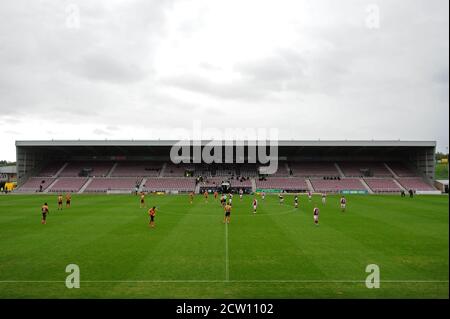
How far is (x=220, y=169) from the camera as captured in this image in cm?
7094

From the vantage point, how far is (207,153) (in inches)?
2709

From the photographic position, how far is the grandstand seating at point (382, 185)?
59281mm

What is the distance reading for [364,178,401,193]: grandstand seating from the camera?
59.3 metres

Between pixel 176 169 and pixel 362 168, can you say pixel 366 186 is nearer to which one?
pixel 362 168

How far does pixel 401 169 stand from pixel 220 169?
38.9m

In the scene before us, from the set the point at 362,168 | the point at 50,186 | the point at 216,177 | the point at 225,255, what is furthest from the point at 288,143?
the point at 225,255

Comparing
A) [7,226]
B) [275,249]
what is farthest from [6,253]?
[275,249]

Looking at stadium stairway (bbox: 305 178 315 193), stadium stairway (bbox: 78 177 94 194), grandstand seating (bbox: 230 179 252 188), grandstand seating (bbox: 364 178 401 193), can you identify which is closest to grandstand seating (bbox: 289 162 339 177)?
stadium stairway (bbox: 305 178 315 193)

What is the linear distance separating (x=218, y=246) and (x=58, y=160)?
230 feet

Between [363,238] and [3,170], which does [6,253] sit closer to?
[363,238]

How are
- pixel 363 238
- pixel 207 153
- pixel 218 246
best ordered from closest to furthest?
1. pixel 218 246
2. pixel 363 238
3. pixel 207 153

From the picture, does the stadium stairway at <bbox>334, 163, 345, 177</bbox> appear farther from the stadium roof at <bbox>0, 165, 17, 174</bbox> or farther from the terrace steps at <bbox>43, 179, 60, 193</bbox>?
the stadium roof at <bbox>0, 165, 17, 174</bbox>

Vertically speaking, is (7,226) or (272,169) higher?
(272,169)

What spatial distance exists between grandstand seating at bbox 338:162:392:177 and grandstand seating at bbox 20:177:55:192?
60.3m
